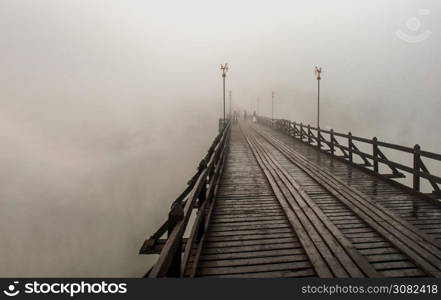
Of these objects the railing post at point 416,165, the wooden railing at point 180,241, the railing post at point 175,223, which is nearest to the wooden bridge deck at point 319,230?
the wooden railing at point 180,241

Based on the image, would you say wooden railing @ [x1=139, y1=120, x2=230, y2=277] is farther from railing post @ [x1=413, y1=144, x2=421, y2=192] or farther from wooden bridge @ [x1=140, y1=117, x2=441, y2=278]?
railing post @ [x1=413, y1=144, x2=421, y2=192]

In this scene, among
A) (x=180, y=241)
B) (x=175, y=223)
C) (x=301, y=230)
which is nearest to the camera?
(x=180, y=241)

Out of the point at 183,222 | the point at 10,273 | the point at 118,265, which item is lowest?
the point at 10,273

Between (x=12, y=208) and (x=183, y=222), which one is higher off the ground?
(x=183, y=222)

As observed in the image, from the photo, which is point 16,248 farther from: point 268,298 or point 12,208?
point 268,298

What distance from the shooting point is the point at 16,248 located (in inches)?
5472

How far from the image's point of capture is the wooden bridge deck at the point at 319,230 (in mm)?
4395

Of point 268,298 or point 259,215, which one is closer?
point 268,298

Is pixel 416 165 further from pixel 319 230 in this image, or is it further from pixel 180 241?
pixel 180 241

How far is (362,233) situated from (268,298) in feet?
10.6

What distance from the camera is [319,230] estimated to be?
5.79 metres

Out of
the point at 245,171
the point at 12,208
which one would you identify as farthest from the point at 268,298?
the point at 12,208

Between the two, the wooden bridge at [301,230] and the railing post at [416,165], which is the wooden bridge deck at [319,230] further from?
the railing post at [416,165]

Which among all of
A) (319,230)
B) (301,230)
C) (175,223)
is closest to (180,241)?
(175,223)
